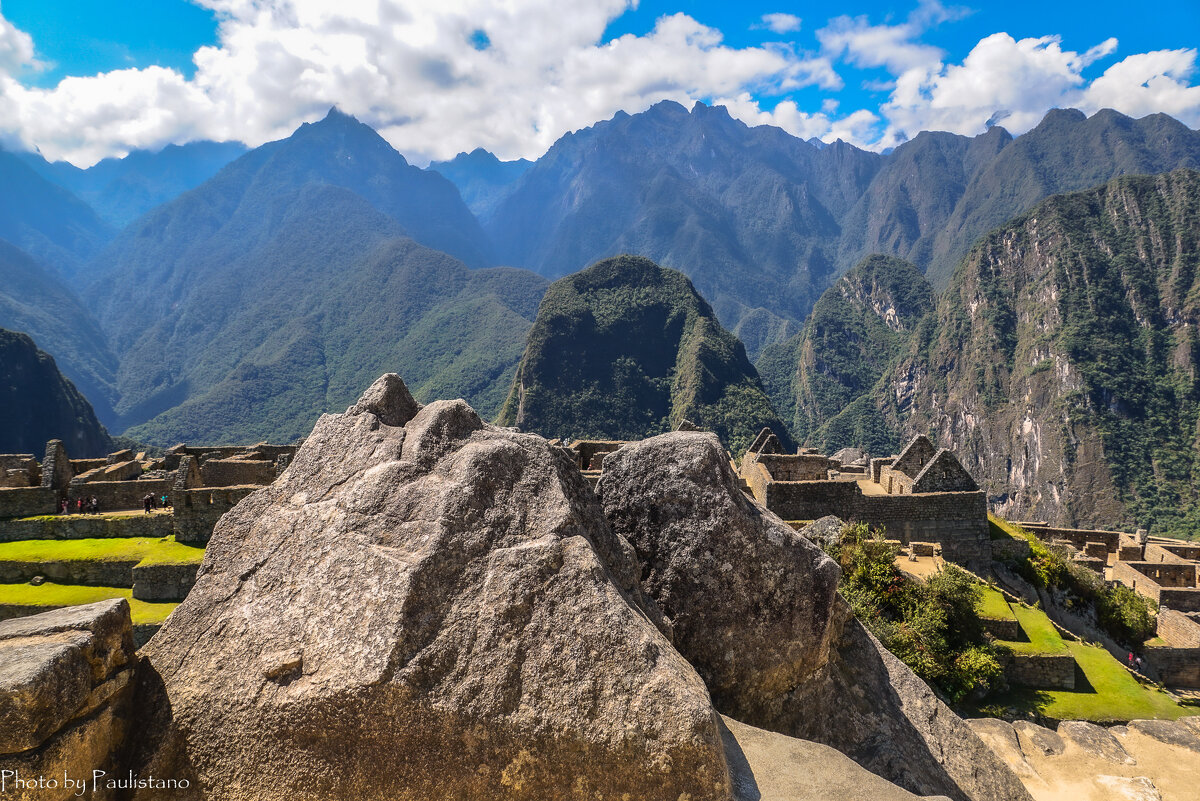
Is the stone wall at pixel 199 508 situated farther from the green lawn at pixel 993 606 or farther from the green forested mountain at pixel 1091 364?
the green forested mountain at pixel 1091 364

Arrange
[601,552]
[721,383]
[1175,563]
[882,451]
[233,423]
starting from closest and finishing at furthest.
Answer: [601,552] < [1175,563] < [721,383] < [233,423] < [882,451]

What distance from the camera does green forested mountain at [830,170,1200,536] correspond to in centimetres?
14162

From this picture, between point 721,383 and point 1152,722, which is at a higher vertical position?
point 721,383

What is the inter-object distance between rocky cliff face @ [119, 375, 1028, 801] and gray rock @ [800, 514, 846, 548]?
865cm

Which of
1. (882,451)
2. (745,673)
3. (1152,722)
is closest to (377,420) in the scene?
(745,673)

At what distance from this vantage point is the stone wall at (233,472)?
22.4m

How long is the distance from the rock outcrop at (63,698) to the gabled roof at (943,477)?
68.5 ft

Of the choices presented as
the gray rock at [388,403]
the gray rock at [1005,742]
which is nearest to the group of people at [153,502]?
the gray rock at [388,403]

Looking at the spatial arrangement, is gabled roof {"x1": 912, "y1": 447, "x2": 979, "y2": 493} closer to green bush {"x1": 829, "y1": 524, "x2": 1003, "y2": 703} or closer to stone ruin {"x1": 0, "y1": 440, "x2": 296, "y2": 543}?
green bush {"x1": 829, "y1": 524, "x2": 1003, "y2": 703}

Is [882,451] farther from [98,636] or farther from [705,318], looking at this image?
[98,636]

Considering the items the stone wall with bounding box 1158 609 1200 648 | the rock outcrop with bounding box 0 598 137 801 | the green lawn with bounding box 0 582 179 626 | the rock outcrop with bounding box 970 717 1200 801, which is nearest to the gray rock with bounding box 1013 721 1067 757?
the rock outcrop with bounding box 970 717 1200 801

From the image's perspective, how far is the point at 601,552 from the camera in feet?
18.3

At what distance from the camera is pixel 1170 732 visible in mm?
13336

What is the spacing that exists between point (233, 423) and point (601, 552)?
165585mm
